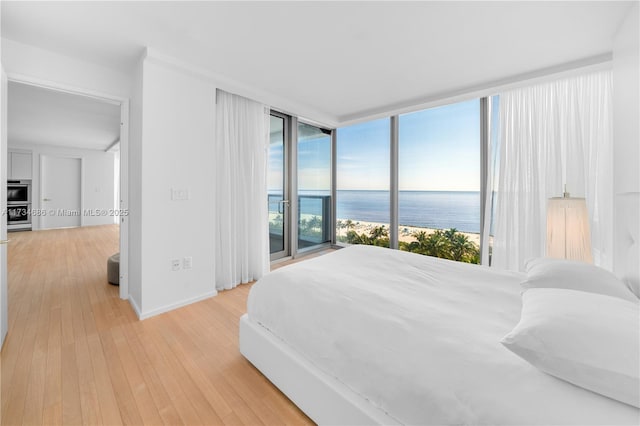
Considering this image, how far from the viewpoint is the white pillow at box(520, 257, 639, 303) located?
4.19ft

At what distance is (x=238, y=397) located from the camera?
1555mm

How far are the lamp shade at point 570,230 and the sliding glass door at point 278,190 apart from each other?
11.2 feet

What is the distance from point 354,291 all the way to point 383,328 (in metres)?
0.34

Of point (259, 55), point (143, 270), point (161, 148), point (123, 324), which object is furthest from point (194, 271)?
point (259, 55)

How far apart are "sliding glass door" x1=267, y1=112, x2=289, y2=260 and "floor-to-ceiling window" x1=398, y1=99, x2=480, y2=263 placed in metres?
1.97

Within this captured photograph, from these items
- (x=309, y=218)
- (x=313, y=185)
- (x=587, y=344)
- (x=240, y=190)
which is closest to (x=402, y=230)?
(x=309, y=218)

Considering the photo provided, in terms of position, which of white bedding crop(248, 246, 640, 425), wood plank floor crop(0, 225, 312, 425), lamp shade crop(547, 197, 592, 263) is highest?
lamp shade crop(547, 197, 592, 263)

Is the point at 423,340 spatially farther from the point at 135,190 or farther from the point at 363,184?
the point at 363,184

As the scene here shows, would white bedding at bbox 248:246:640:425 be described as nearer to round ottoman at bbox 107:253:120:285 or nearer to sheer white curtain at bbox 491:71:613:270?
sheer white curtain at bbox 491:71:613:270

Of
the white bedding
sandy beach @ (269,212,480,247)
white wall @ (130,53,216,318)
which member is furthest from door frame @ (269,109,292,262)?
the white bedding

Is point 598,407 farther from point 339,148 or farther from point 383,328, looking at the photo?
point 339,148

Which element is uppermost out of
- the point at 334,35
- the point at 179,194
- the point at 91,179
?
the point at 334,35

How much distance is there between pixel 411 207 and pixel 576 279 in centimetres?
306

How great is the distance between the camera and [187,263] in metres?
2.77
